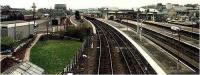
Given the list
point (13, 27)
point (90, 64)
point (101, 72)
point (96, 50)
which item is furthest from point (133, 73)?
point (13, 27)

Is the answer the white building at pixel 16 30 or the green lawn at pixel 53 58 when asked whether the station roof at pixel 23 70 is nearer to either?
the green lawn at pixel 53 58

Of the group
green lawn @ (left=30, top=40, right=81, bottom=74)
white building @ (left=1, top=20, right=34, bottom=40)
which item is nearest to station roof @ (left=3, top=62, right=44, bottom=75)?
green lawn @ (left=30, top=40, right=81, bottom=74)

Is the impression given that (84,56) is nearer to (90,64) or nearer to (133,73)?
(90,64)

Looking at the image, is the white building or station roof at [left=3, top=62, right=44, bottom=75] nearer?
station roof at [left=3, top=62, right=44, bottom=75]

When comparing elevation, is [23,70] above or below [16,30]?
below

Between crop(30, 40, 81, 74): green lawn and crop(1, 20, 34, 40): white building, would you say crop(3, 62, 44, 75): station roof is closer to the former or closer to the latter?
crop(30, 40, 81, 74): green lawn

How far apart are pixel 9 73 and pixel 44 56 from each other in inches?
676

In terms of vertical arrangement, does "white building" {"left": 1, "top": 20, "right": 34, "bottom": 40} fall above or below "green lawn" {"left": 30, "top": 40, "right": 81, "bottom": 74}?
above

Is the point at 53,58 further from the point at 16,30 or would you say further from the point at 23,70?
the point at 16,30

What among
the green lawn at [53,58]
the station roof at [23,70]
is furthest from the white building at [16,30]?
the station roof at [23,70]

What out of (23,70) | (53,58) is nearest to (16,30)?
(53,58)

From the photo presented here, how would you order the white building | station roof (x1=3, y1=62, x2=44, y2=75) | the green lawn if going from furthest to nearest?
the white building
the green lawn
station roof (x1=3, y1=62, x2=44, y2=75)

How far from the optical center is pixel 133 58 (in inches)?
1666

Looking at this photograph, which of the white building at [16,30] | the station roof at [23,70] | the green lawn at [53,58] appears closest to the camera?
the station roof at [23,70]
